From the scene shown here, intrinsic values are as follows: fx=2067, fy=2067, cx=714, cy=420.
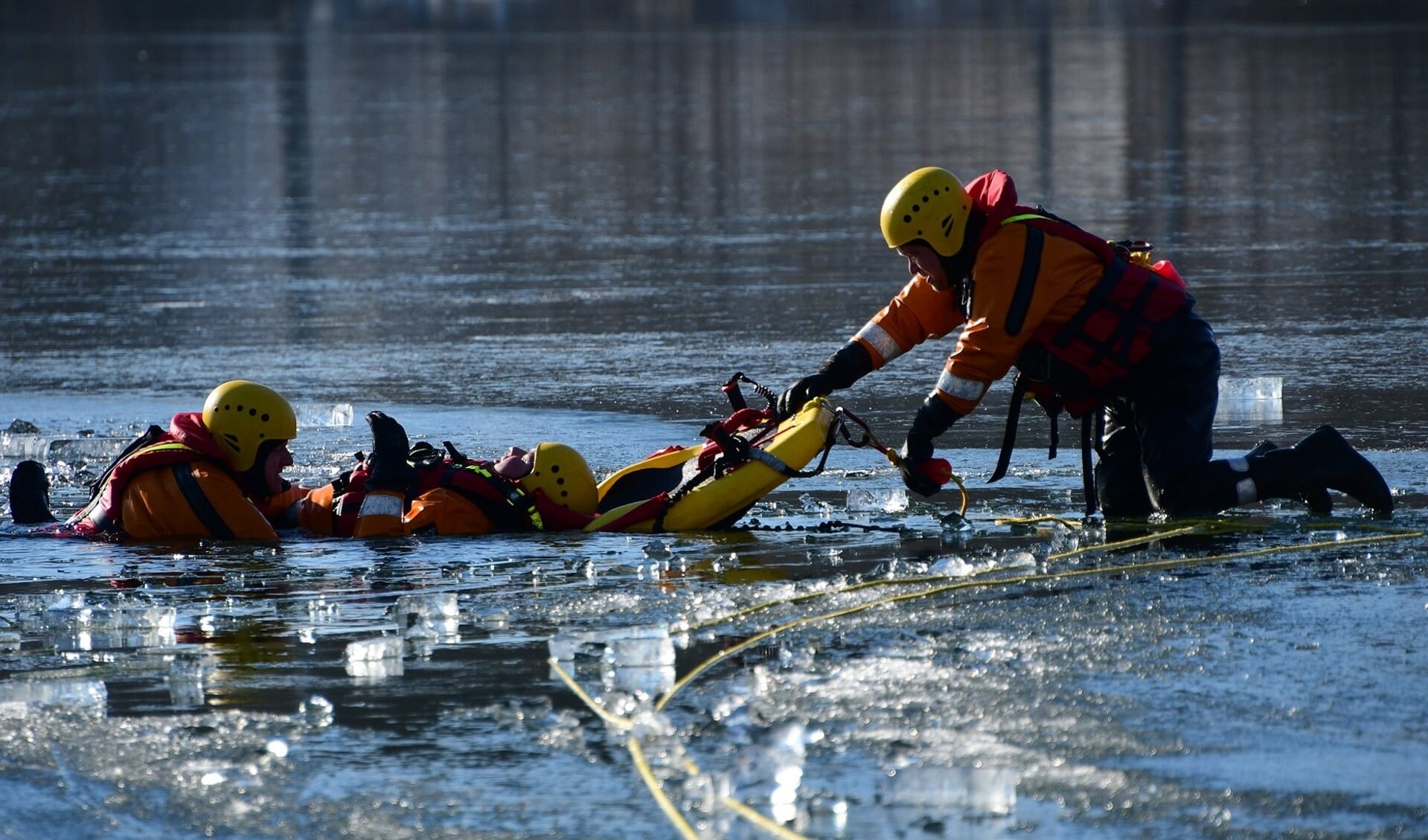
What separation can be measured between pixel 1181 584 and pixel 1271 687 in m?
1.16

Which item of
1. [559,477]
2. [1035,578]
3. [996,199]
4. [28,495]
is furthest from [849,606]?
[28,495]

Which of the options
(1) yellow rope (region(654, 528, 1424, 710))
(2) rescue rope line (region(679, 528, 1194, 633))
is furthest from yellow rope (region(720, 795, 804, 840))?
(2) rescue rope line (region(679, 528, 1194, 633))

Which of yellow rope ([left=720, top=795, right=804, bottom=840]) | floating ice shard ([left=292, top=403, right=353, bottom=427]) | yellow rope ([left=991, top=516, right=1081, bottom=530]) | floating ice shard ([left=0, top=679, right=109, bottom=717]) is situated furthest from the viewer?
floating ice shard ([left=292, top=403, right=353, bottom=427])

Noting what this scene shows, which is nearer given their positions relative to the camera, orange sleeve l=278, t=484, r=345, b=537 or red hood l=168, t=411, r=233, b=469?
red hood l=168, t=411, r=233, b=469

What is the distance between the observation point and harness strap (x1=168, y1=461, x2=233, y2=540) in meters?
7.96

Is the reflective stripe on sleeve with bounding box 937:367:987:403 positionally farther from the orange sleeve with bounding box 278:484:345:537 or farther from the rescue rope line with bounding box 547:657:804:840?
the orange sleeve with bounding box 278:484:345:537

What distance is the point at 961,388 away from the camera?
7602 mm

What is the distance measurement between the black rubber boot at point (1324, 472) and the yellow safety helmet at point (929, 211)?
1.47 meters

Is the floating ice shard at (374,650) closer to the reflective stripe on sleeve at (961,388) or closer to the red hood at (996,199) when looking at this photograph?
the reflective stripe on sleeve at (961,388)

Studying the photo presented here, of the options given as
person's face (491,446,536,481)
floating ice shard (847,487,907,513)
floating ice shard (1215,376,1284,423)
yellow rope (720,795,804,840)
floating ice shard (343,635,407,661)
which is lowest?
yellow rope (720,795,804,840)

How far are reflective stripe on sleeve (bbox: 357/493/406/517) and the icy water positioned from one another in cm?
15

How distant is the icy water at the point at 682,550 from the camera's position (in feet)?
16.8

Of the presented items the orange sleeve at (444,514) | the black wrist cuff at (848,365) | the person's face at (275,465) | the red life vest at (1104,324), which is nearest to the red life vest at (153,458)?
the person's face at (275,465)

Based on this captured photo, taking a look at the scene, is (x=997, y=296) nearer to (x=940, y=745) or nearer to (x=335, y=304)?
(x=940, y=745)
